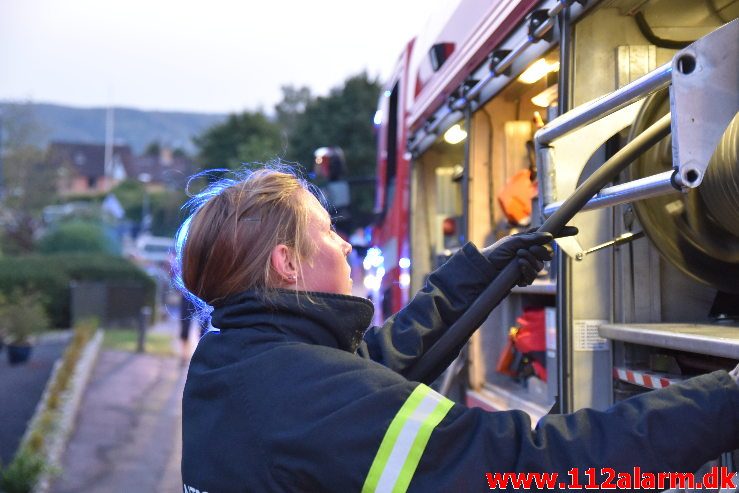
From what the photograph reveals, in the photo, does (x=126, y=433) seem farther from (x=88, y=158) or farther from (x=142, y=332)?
(x=88, y=158)

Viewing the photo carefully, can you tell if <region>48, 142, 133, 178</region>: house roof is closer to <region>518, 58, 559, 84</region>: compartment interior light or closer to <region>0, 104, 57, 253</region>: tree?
<region>0, 104, 57, 253</region>: tree

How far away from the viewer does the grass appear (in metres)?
15.7

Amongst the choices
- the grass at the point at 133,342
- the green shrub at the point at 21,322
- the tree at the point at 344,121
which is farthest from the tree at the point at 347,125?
the green shrub at the point at 21,322

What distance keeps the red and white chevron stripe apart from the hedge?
17509mm

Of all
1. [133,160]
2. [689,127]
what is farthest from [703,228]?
[133,160]

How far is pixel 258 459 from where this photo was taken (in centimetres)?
154

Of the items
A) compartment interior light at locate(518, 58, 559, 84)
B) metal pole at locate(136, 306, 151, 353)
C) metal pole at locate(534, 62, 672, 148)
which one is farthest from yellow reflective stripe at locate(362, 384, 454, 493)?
metal pole at locate(136, 306, 151, 353)

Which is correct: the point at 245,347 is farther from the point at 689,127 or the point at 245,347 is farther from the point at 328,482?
the point at 689,127

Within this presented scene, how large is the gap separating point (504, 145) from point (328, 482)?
2.65m

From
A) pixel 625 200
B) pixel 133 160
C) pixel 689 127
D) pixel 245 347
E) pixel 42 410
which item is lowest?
pixel 42 410

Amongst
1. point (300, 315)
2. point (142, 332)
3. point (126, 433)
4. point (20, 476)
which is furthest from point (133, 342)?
point (300, 315)

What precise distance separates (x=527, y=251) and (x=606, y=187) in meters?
0.31

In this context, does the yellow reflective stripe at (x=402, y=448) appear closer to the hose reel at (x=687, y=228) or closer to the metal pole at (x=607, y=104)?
the metal pole at (x=607, y=104)

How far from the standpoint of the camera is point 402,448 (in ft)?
4.74
